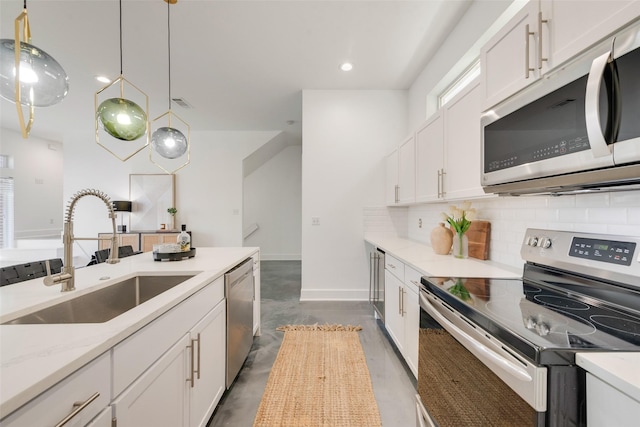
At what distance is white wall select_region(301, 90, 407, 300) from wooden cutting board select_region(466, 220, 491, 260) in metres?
1.77

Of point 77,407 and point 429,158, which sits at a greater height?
point 429,158

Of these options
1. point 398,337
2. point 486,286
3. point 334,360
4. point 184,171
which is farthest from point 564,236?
point 184,171

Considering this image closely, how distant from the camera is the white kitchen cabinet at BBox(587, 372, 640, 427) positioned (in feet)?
1.78

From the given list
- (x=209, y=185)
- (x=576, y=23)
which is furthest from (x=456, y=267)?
(x=209, y=185)

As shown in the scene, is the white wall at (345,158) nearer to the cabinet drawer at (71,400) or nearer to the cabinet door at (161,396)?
the cabinet door at (161,396)

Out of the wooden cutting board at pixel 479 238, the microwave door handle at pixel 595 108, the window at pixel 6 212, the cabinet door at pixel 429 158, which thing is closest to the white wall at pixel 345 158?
the cabinet door at pixel 429 158

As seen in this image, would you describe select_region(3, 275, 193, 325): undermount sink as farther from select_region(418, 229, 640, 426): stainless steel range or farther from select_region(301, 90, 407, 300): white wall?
select_region(301, 90, 407, 300): white wall

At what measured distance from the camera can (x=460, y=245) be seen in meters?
2.14

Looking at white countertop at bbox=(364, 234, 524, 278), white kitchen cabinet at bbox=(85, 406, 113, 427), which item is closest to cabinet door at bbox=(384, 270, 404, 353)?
white countertop at bbox=(364, 234, 524, 278)

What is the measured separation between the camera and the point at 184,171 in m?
5.78

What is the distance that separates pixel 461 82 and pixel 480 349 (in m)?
2.67

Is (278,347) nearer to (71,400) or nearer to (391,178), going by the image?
(71,400)

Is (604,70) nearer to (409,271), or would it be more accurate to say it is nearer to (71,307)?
(409,271)

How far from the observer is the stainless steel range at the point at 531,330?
66 centimetres
